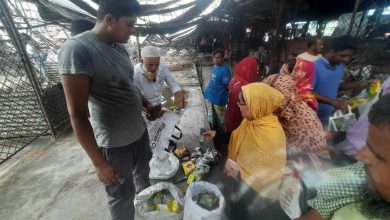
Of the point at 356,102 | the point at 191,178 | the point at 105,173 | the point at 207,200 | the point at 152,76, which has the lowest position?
the point at 191,178

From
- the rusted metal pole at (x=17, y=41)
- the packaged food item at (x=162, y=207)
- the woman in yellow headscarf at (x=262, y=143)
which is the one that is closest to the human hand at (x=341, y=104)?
the woman in yellow headscarf at (x=262, y=143)

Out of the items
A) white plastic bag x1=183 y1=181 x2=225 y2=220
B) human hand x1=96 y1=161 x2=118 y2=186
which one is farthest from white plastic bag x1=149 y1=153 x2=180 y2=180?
human hand x1=96 y1=161 x2=118 y2=186

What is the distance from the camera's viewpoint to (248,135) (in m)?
1.85

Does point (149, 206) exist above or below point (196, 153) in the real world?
above

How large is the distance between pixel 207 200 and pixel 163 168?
44.3 inches

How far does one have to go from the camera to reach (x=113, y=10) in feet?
4.61

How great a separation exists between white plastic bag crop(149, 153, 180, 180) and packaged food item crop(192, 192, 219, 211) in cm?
92

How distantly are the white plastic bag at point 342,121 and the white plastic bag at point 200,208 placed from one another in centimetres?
170

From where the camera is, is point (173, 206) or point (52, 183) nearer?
point (173, 206)

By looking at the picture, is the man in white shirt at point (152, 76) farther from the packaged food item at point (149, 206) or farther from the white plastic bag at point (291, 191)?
the white plastic bag at point (291, 191)

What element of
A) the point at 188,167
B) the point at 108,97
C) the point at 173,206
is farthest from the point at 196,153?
the point at 108,97

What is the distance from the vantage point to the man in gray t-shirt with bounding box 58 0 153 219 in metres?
1.26

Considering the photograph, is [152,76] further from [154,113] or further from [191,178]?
[191,178]

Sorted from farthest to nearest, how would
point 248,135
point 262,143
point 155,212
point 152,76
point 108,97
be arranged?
point 152,76 < point 155,212 < point 248,135 < point 262,143 < point 108,97
